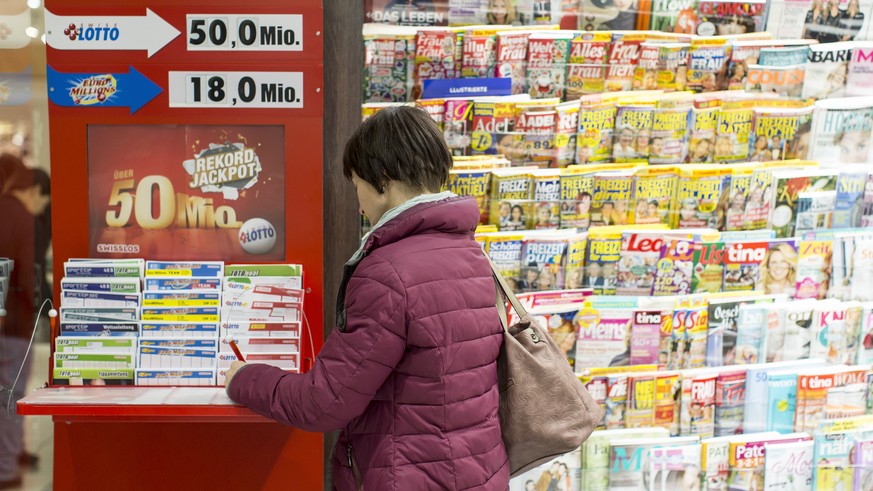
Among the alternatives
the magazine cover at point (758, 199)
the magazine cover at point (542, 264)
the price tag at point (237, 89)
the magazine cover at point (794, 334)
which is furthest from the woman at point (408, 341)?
the magazine cover at point (794, 334)

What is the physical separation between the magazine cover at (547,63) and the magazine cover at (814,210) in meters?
1.00

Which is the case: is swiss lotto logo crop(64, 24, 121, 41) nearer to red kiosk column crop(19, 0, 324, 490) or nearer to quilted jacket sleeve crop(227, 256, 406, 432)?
red kiosk column crop(19, 0, 324, 490)

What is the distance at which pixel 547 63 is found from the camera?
292 centimetres

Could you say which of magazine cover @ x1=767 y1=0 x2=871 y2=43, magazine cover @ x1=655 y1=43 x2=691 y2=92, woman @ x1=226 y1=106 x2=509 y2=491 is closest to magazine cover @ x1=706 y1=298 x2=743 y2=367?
magazine cover @ x1=655 y1=43 x2=691 y2=92

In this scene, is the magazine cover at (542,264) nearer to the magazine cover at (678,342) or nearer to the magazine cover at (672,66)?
the magazine cover at (678,342)

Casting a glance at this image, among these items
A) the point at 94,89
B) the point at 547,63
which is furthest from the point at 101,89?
the point at 547,63

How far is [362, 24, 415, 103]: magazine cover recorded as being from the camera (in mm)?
2803

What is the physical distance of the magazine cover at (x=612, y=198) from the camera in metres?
2.97

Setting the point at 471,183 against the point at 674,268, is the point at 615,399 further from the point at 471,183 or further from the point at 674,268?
the point at 471,183

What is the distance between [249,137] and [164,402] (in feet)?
2.69

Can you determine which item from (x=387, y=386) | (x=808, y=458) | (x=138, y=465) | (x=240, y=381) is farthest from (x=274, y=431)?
(x=808, y=458)

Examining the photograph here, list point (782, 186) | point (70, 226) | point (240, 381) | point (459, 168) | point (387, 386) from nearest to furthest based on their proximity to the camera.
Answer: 1. point (387, 386)
2. point (240, 381)
3. point (70, 226)
4. point (459, 168)
5. point (782, 186)

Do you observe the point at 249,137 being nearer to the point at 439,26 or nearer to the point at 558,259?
the point at 439,26

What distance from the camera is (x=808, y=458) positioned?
314 cm
